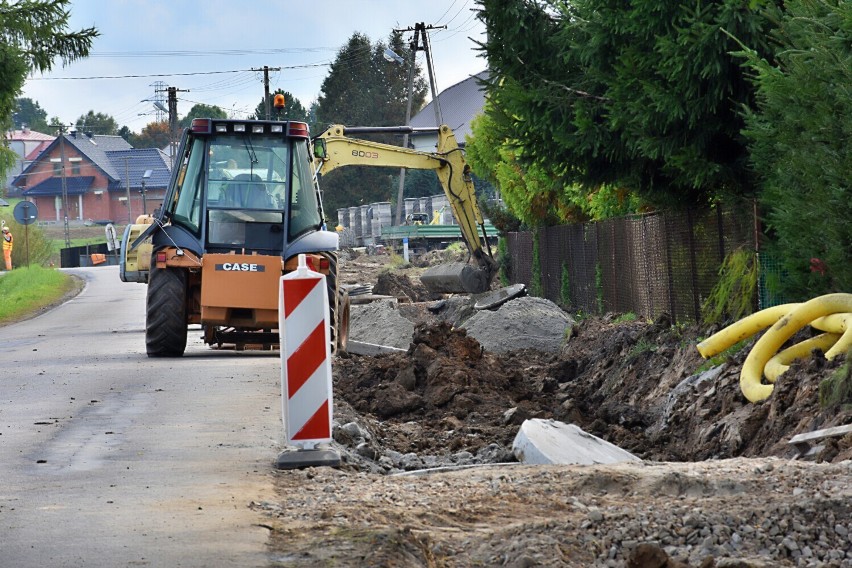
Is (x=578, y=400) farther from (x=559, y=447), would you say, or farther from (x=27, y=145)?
(x=27, y=145)

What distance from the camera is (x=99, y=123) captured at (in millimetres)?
147875

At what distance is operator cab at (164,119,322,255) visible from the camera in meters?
17.3

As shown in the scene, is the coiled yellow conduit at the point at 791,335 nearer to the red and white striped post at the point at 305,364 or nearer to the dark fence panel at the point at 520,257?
the red and white striped post at the point at 305,364

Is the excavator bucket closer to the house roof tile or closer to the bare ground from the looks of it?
the bare ground

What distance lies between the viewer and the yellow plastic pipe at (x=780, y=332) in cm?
1062

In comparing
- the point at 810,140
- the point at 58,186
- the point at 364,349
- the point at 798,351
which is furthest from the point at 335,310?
the point at 58,186

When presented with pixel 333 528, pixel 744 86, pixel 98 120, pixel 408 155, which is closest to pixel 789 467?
pixel 333 528

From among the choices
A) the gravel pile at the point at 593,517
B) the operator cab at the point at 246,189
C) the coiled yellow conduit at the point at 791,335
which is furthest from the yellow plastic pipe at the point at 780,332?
the operator cab at the point at 246,189

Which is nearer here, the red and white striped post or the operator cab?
the red and white striped post

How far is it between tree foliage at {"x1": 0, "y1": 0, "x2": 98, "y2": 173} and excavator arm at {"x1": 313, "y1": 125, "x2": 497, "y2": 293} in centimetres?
558

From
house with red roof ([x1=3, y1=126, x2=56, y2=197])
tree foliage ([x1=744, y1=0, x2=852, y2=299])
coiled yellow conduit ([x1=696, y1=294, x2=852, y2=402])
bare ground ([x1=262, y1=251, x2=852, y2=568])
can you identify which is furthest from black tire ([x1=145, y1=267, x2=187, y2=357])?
house with red roof ([x1=3, y1=126, x2=56, y2=197])

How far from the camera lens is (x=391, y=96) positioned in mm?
99000

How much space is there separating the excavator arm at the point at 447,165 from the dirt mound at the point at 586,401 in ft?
27.8

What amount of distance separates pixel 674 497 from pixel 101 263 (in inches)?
2940
